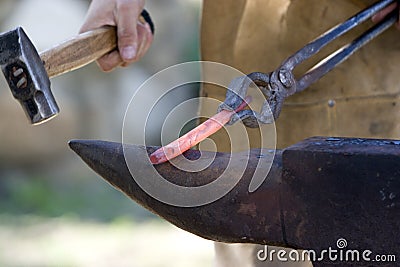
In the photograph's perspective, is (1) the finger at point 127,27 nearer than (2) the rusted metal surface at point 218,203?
No

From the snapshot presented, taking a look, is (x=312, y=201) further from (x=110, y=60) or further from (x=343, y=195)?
(x=110, y=60)

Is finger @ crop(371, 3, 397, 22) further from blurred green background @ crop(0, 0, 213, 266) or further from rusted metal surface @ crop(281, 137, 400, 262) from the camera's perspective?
blurred green background @ crop(0, 0, 213, 266)

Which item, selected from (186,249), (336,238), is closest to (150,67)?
(186,249)

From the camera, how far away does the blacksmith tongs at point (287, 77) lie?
115 centimetres

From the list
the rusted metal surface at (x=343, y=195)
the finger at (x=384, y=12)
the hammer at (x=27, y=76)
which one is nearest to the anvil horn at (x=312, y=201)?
the rusted metal surface at (x=343, y=195)

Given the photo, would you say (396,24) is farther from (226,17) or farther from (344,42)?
(226,17)

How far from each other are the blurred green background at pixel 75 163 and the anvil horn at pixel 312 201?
2.19 m

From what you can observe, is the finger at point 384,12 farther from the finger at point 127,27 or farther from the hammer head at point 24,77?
the hammer head at point 24,77

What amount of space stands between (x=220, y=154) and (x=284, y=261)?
2.17ft

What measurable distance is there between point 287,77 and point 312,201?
0.31 m

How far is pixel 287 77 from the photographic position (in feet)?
4.05

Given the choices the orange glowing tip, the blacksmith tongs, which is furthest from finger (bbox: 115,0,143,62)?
the orange glowing tip

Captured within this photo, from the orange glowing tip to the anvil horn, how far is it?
0.01 m

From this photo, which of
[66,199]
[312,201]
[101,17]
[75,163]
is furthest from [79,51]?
[75,163]
